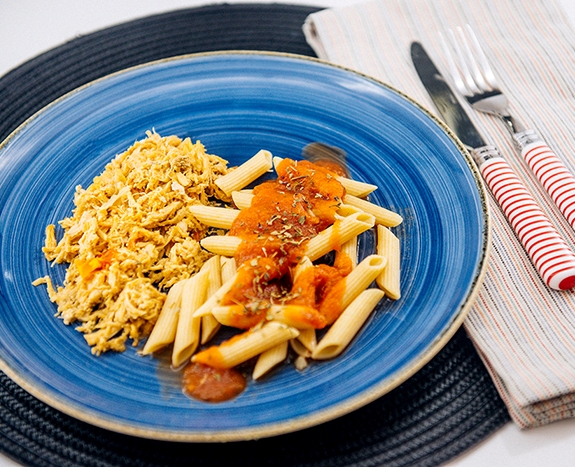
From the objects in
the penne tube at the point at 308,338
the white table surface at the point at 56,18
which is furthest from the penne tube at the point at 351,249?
the white table surface at the point at 56,18

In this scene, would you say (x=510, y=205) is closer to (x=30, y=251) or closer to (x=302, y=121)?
(x=302, y=121)

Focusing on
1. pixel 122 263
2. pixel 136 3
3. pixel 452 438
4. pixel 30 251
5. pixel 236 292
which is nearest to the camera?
pixel 452 438

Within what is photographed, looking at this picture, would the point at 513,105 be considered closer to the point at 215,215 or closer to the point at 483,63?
the point at 483,63

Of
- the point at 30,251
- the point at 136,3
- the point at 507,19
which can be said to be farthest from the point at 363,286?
the point at 136,3

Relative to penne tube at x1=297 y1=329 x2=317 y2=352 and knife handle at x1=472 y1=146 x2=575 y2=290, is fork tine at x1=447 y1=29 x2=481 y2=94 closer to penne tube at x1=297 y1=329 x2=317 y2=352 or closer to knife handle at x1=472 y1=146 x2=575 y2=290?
knife handle at x1=472 y1=146 x2=575 y2=290

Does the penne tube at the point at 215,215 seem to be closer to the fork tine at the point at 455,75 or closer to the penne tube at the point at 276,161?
the penne tube at the point at 276,161

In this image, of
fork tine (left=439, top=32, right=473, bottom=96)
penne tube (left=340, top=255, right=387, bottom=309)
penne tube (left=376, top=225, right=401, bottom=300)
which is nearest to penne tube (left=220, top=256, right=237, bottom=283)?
penne tube (left=340, top=255, right=387, bottom=309)

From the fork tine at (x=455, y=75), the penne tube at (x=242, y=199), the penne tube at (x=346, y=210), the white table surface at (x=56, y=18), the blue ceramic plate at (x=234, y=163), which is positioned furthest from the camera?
the white table surface at (x=56, y=18)
